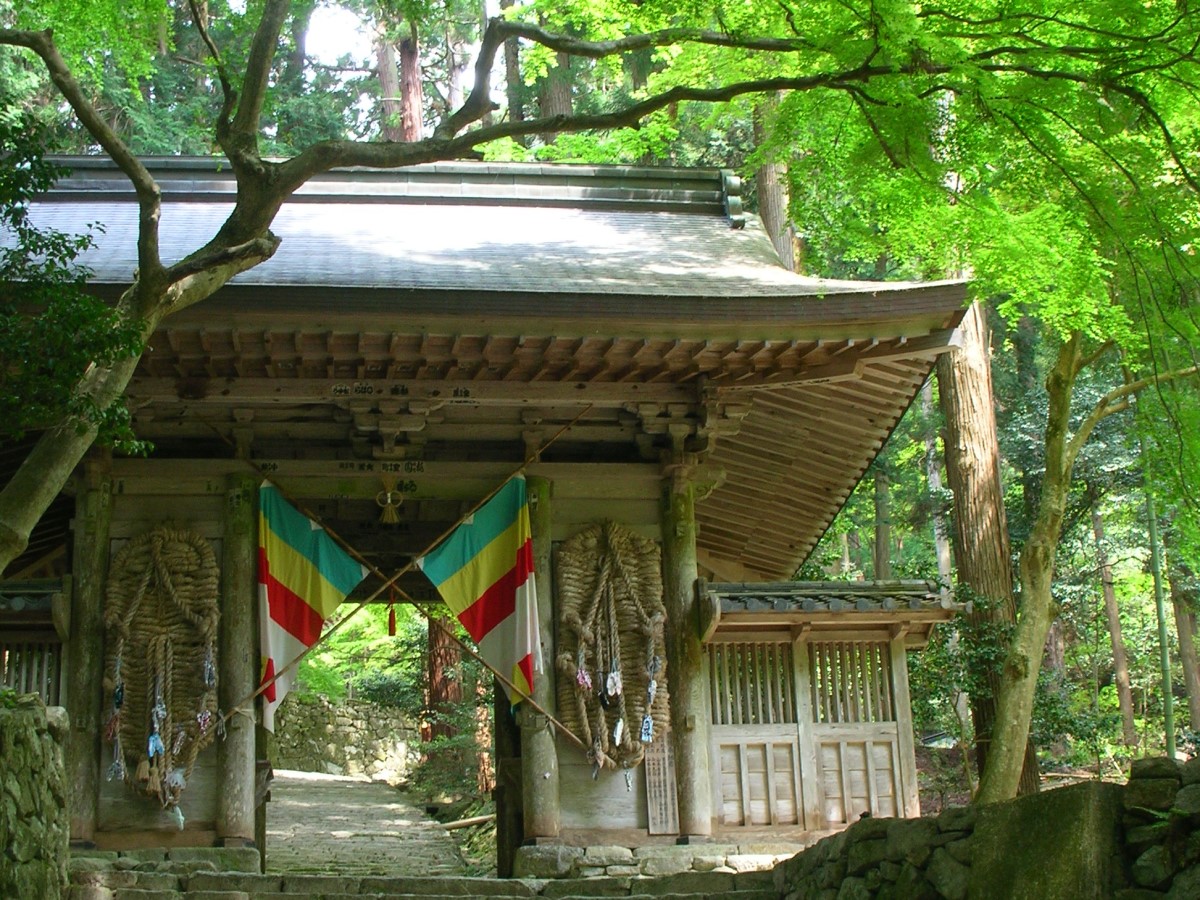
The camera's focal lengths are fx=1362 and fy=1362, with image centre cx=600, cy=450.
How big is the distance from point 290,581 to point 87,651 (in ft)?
4.28

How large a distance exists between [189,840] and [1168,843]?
5.98 m

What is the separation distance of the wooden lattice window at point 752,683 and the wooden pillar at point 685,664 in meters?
0.13

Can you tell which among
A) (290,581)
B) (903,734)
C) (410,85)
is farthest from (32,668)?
(410,85)

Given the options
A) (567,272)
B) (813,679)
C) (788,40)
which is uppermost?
(788,40)

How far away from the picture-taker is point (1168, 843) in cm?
427

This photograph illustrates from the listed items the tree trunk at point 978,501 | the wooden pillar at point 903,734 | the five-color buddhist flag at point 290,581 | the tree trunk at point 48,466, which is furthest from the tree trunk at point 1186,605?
the tree trunk at point 48,466

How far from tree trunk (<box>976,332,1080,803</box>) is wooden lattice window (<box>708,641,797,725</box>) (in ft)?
6.89

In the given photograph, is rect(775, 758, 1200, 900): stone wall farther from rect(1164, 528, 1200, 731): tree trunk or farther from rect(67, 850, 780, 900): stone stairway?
rect(1164, 528, 1200, 731): tree trunk

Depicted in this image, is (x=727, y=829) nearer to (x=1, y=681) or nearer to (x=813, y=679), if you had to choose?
(x=813, y=679)

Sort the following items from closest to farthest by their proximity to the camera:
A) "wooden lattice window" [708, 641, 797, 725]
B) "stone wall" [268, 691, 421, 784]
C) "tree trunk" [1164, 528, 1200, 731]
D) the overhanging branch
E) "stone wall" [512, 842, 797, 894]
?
the overhanging branch < "stone wall" [512, 842, 797, 894] < "wooden lattice window" [708, 641, 797, 725] < "tree trunk" [1164, 528, 1200, 731] < "stone wall" [268, 691, 421, 784]

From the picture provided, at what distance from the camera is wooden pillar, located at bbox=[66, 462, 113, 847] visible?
8.19 meters

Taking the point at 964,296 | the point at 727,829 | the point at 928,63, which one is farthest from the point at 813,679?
the point at 928,63

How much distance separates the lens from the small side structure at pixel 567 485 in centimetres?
809

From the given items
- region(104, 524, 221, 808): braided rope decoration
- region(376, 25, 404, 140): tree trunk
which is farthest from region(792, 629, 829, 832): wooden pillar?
region(376, 25, 404, 140): tree trunk
